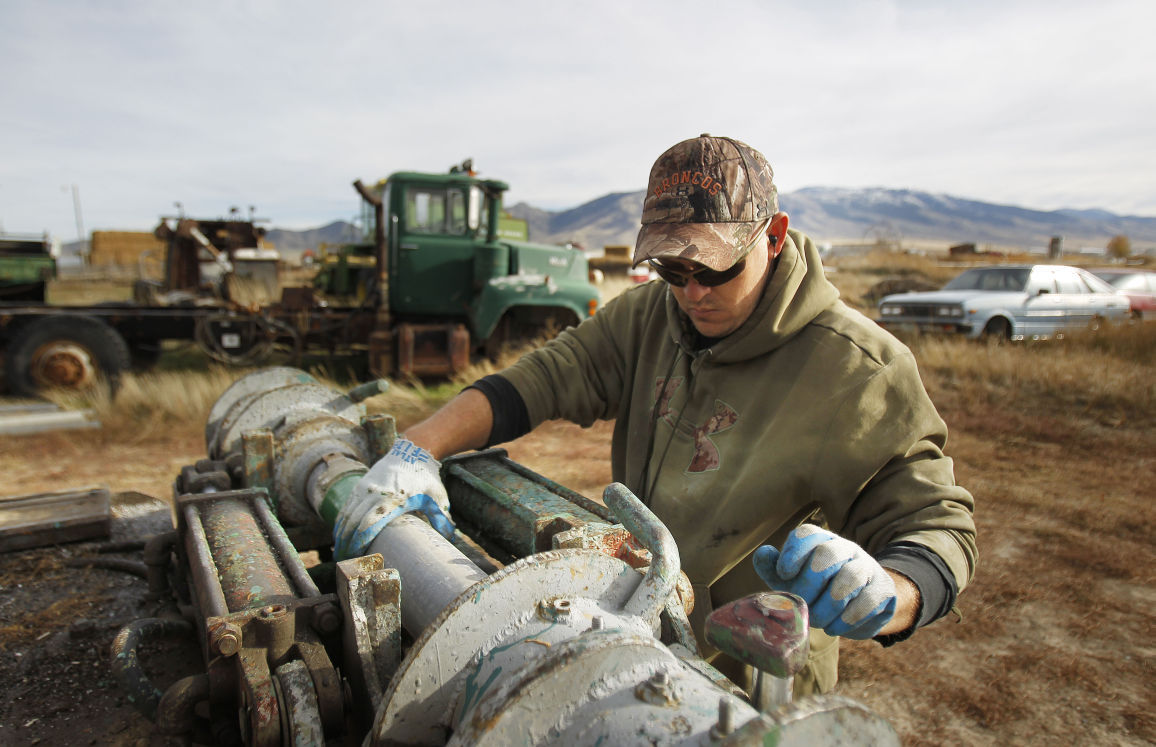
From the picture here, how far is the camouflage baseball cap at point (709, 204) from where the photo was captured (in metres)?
1.59

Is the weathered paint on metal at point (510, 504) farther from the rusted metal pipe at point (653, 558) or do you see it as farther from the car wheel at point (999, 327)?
the car wheel at point (999, 327)

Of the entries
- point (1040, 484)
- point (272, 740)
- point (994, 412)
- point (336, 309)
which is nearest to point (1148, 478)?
point (1040, 484)

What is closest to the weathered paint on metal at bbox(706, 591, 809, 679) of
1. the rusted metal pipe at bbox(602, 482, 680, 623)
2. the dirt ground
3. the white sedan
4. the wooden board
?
the rusted metal pipe at bbox(602, 482, 680, 623)

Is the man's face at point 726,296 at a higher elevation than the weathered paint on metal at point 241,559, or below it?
higher

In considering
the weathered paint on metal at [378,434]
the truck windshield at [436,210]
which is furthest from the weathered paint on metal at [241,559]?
the truck windshield at [436,210]

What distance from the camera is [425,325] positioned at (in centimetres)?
778

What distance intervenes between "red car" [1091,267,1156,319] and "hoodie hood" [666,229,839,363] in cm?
1154

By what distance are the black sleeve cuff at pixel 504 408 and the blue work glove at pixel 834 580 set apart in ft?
3.51

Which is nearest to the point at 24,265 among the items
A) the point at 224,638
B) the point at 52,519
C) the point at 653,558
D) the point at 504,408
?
the point at 52,519

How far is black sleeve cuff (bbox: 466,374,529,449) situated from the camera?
6.97 ft

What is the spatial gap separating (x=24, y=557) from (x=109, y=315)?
5.83 metres

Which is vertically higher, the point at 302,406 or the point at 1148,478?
the point at 302,406

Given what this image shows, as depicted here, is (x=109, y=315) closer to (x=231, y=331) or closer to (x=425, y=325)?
(x=231, y=331)

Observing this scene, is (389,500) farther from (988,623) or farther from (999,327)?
(999,327)
